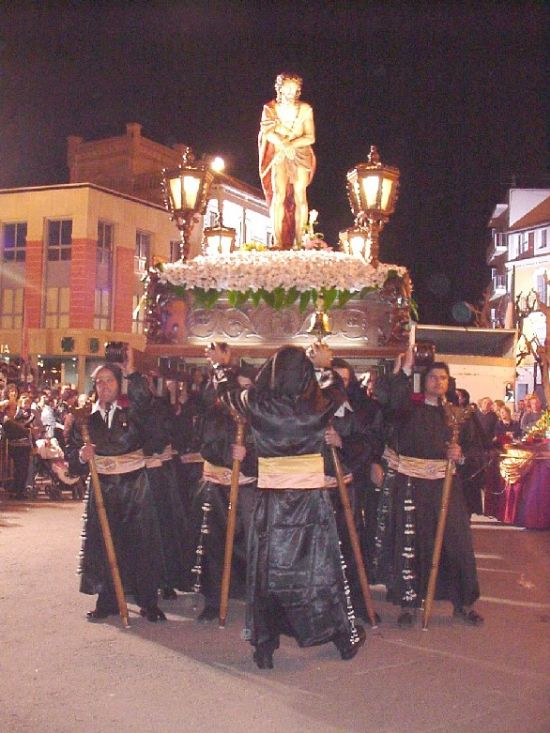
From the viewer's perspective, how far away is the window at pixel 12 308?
32000mm

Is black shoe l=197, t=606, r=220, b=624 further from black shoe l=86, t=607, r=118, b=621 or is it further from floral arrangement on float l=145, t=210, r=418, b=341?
floral arrangement on float l=145, t=210, r=418, b=341

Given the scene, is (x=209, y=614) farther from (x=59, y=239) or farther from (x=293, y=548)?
(x=59, y=239)

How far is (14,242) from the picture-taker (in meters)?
32.1

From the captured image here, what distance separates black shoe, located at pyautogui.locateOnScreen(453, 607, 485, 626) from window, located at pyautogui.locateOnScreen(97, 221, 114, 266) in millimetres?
26264

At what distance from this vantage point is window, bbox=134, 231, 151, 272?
32969mm

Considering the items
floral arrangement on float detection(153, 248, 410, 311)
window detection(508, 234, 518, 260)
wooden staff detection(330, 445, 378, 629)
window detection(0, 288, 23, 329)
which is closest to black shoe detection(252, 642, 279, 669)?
wooden staff detection(330, 445, 378, 629)

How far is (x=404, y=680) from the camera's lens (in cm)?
529

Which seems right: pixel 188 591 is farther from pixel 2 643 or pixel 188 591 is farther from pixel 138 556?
pixel 2 643

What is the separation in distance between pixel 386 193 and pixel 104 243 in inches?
960

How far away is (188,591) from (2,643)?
1892 millimetres

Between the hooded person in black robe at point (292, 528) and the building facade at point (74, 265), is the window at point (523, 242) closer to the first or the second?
the building facade at point (74, 265)

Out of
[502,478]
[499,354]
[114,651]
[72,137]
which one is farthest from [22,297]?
[114,651]

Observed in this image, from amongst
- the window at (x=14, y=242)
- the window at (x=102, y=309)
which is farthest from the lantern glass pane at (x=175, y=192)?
the window at (x=14, y=242)

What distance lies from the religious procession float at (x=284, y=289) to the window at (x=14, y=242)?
24253 millimetres
